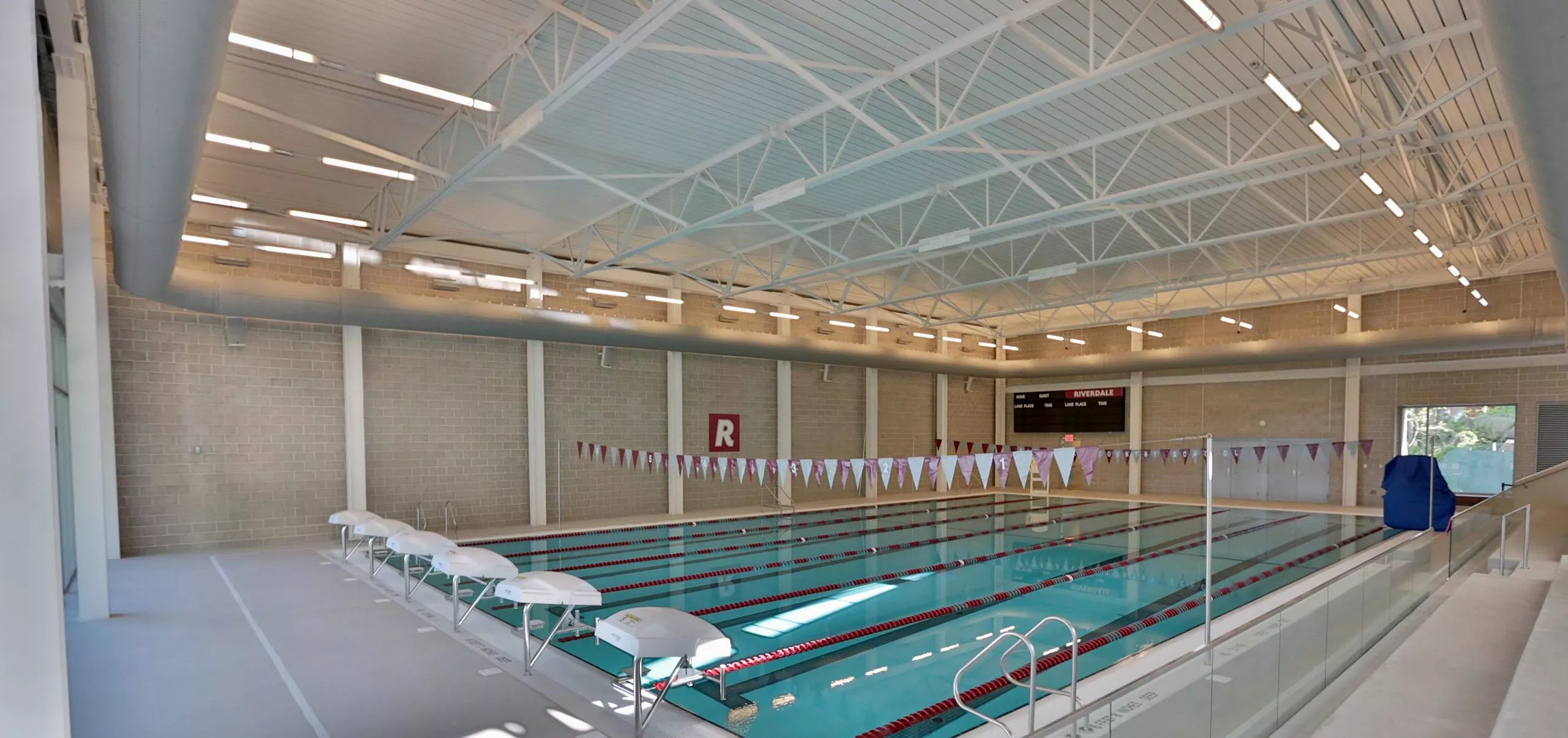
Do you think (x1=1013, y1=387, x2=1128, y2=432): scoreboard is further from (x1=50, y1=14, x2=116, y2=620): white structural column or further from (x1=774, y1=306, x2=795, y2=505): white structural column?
(x1=50, y1=14, x2=116, y2=620): white structural column

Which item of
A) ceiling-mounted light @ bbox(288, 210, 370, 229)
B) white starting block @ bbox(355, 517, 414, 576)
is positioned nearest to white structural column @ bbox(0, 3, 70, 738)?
white starting block @ bbox(355, 517, 414, 576)

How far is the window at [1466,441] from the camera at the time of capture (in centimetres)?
1416

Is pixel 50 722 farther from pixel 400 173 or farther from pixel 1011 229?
pixel 1011 229

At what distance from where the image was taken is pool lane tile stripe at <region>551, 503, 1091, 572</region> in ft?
32.3

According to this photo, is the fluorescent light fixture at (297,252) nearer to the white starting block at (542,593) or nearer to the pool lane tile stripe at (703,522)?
the pool lane tile stripe at (703,522)

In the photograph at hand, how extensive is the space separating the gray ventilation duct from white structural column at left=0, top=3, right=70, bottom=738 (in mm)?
2224

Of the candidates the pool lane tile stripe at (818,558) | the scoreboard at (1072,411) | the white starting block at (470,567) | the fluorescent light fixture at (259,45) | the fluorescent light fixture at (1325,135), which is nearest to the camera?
the fluorescent light fixture at (259,45)

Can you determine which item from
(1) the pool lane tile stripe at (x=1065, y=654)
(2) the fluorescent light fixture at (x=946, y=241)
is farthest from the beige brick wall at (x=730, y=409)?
(1) the pool lane tile stripe at (x=1065, y=654)

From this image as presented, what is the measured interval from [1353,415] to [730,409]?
1326cm

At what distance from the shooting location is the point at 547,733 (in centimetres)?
398

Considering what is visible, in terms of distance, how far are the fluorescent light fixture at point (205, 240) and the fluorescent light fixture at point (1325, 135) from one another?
42.4 ft

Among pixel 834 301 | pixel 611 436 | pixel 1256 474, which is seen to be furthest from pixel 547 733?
pixel 1256 474

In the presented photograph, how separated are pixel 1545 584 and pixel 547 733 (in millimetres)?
9749

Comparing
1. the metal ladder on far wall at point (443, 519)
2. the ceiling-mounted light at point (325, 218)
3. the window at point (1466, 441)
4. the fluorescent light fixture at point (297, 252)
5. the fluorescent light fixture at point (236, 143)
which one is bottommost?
the metal ladder on far wall at point (443, 519)
